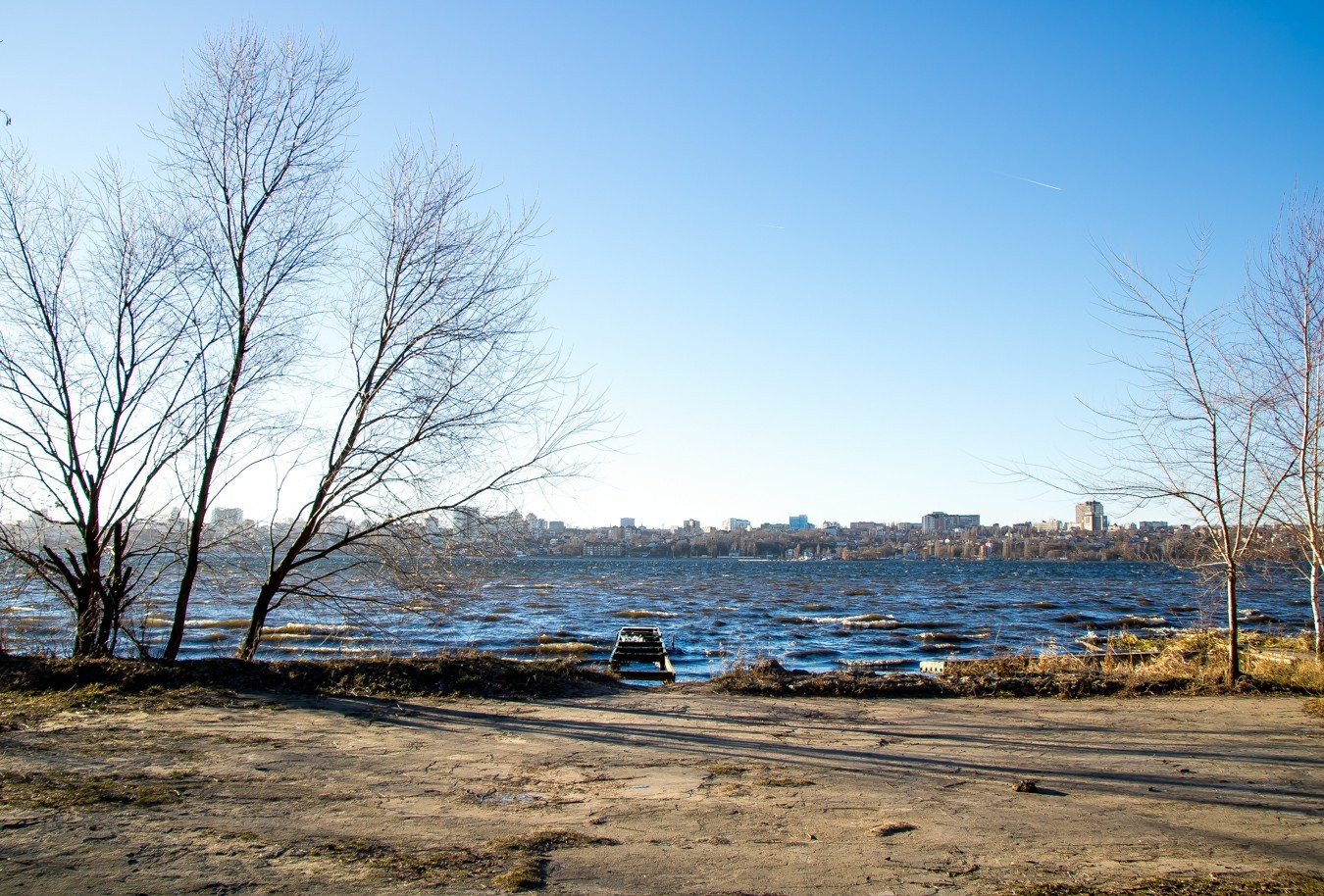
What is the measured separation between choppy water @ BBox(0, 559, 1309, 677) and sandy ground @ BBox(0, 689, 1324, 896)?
407cm

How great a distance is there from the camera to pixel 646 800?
20.2 feet

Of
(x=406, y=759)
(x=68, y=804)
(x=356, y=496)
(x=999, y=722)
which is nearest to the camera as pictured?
(x=68, y=804)

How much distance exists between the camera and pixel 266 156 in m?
11.9

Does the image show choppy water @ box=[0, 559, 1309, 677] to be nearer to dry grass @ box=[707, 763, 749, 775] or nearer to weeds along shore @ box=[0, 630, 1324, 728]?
weeds along shore @ box=[0, 630, 1324, 728]

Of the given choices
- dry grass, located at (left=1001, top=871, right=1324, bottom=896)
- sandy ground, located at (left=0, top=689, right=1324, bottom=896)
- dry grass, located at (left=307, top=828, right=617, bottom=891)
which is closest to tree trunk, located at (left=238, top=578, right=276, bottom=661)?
sandy ground, located at (left=0, top=689, right=1324, bottom=896)

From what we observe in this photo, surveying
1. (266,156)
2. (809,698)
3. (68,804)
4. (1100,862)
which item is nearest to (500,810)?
(68,804)

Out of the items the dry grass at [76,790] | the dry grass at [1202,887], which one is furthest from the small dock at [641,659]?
the dry grass at [1202,887]

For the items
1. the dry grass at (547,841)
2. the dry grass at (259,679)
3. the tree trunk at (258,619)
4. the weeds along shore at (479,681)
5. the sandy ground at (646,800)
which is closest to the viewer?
the sandy ground at (646,800)

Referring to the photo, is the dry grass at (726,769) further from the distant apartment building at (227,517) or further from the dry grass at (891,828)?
the distant apartment building at (227,517)

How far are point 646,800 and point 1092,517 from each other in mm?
10905

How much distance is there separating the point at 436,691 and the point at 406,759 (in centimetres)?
332

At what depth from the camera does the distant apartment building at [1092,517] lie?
42.6 ft

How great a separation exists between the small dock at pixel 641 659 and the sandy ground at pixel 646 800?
19.6 feet

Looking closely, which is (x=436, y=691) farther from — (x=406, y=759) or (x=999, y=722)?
(x=999, y=722)
